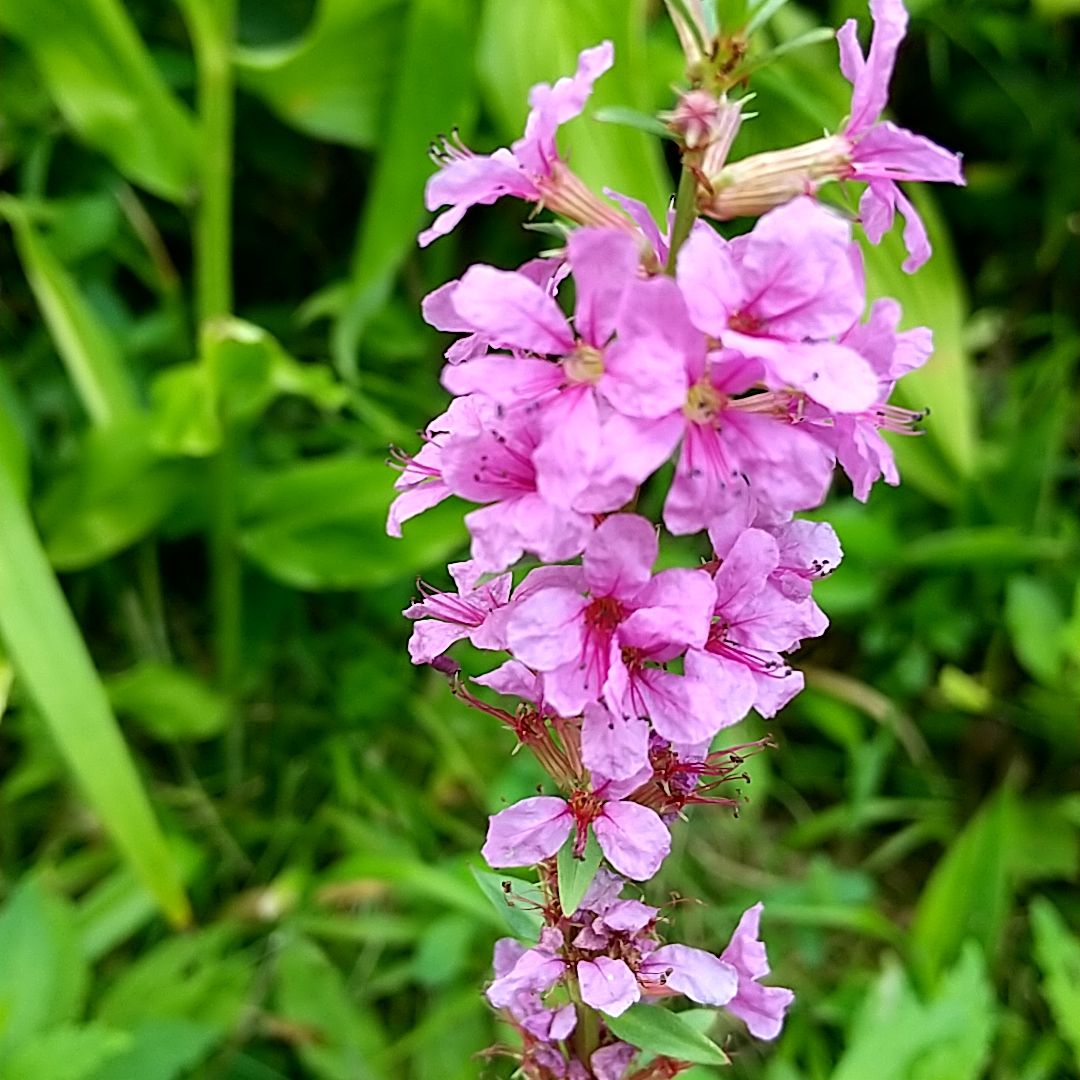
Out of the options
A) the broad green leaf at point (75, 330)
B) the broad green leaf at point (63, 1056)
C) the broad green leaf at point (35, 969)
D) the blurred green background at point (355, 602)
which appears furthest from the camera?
the broad green leaf at point (75, 330)

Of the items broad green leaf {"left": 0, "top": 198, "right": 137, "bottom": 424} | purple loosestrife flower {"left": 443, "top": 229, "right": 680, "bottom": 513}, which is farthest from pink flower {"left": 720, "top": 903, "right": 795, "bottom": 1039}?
broad green leaf {"left": 0, "top": 198, "right": 137, "bottom": 424}

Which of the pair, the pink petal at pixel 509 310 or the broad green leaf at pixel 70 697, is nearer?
the pink petal at pixel 509 310

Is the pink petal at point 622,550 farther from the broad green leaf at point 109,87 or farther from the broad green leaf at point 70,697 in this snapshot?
the broad green leaf at point 109,87

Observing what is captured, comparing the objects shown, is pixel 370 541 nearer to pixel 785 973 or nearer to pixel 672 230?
pixel 785 973

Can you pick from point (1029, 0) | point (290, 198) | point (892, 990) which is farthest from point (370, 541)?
point (1029, 0)

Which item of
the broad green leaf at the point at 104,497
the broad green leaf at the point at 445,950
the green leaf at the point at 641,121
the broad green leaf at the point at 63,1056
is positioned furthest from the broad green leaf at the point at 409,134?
the green leaf at the point at 641,121

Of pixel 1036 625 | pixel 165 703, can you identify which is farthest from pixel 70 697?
pixel 1036 625
